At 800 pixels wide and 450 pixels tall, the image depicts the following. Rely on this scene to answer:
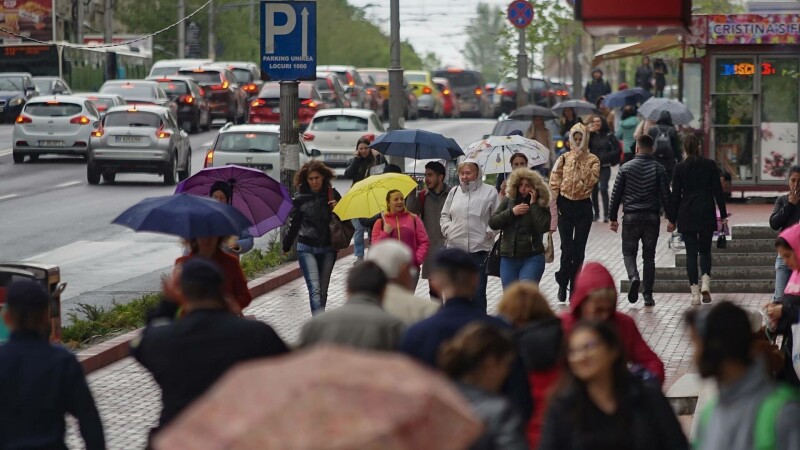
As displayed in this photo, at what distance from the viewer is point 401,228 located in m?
13.1

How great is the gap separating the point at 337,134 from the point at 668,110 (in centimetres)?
1170

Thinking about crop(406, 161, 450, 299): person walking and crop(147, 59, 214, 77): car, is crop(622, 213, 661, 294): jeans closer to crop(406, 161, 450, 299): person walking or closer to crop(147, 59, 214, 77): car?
crop(406, 161, 450, 299): person walking

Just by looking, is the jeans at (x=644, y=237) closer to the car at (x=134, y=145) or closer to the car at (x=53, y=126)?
the car at (x=134, y=145)

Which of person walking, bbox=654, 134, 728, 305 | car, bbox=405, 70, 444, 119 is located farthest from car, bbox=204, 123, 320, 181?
car, bbox=405, 70, 444, 119

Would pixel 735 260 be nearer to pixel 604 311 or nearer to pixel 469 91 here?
pixel 604 311

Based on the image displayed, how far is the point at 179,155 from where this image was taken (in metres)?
34.2

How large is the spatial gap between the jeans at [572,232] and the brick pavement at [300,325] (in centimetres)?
34

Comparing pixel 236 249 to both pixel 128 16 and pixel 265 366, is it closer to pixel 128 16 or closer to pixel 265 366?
pixel 265 366

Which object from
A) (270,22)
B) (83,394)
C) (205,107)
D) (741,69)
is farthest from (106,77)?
(83,394)

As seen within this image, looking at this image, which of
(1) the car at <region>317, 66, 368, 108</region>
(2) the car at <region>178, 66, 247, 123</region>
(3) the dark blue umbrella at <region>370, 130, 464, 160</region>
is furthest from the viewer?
(1) the car at <region>317, 66, 368, 108</region>

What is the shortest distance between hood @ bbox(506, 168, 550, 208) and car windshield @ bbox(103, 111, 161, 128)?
20183mm

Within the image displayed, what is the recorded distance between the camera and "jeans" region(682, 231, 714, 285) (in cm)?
1631

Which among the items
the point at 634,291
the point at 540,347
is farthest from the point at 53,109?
the point at 540,347

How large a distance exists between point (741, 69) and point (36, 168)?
1735cm
